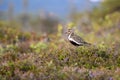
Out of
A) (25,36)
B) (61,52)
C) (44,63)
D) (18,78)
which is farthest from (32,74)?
(25,36)

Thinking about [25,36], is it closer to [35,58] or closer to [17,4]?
[35,58]

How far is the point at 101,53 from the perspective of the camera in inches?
398

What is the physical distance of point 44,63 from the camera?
946cm

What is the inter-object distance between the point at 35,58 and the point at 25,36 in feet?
30.8

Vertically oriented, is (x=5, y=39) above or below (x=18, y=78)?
below

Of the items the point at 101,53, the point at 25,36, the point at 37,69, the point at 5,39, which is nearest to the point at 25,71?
the point at 37,69

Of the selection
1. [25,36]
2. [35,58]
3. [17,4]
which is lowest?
[17,4]

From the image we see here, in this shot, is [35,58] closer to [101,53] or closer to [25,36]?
Result: [101,53]

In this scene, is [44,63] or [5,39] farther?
[5,39]

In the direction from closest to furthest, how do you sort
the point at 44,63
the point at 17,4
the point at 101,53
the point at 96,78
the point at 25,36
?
the point at 96,78
the point at 44,63
the point at 101,53
the point at 25,36
the point at 17,4

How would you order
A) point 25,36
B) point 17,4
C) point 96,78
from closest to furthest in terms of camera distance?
point 96,78 → point 25,36 → point 17,4

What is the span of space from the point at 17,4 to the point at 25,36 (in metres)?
128

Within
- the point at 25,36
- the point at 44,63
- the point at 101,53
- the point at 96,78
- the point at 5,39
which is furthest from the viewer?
the point at 25,36

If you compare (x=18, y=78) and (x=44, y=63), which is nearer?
(x=18, y=78)
